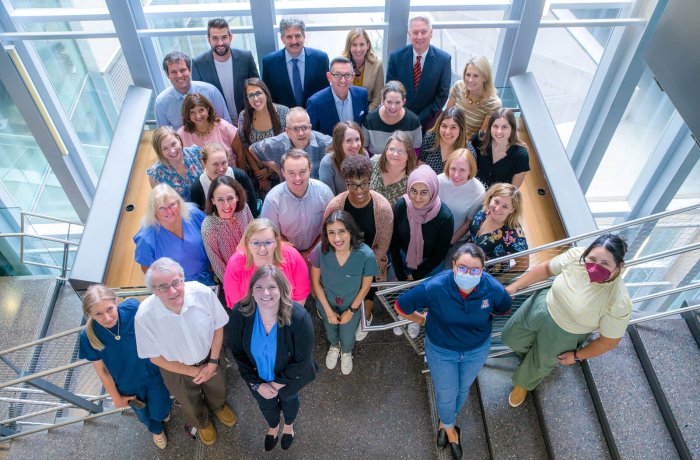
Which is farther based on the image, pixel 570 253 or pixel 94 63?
pixel 94 63

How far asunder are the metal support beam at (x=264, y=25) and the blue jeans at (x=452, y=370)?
400cm

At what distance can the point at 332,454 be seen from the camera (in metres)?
3.98

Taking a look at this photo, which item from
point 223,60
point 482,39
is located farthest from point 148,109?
point 482,39

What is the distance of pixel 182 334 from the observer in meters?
3.30

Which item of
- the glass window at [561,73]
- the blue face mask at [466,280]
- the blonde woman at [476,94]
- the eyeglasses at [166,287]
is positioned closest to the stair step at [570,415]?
the blue face mask at [466,280]

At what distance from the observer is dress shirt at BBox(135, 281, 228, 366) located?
3193 mm

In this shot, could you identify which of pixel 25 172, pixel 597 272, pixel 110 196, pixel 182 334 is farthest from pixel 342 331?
pixel 25 172

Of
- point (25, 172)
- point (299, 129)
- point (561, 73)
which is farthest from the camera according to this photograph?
point (561, 73)

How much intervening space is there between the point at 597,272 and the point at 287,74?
3545mm

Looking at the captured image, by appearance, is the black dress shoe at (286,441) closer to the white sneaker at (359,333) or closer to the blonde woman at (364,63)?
the white sneaker at (359,333)

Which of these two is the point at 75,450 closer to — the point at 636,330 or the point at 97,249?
the point at 97,249

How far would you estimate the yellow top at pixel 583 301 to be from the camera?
312cm

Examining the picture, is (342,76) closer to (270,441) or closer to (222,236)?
(222,236)

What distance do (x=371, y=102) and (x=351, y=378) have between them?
2.77 metres
